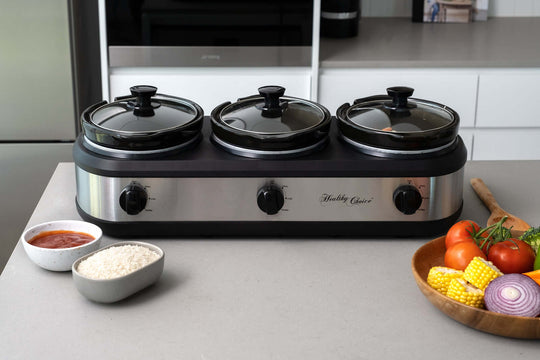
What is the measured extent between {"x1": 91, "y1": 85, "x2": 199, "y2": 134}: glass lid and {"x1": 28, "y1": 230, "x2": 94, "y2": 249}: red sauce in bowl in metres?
0.19

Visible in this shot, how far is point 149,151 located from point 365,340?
0.51 m

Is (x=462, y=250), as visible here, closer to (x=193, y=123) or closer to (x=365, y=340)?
(x=365, y=340)

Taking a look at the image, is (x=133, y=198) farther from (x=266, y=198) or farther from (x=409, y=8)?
(x=409, y=8)

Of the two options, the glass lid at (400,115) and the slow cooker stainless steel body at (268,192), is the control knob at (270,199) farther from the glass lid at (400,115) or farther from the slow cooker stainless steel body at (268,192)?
the glass lid at (400,115)

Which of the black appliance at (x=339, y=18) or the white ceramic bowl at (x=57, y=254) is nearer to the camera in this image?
the white ceramic bowl at (x=57, y=254)

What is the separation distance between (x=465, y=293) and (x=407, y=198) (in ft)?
0.89

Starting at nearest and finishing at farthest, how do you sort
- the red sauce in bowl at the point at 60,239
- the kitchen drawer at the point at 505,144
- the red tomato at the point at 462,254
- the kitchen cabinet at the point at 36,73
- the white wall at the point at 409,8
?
1. the red tomato at the point at 462,254
2. the red sauce in bowl at the point at 60,239
3. the kitchen cabinet at the point at 36,73
4. the kitchen drawer at the point at 505,144
5. the white wall at the point at 409,8

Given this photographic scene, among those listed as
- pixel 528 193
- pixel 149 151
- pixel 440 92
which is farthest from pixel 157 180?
pixel 440 92

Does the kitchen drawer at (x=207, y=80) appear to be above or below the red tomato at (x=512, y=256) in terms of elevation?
above

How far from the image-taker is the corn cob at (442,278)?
1029 millimetres

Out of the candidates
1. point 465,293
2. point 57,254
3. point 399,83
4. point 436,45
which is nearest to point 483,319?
point 465,293

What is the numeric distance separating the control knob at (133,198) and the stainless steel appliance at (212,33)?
1.47 metres

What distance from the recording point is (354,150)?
1273mm

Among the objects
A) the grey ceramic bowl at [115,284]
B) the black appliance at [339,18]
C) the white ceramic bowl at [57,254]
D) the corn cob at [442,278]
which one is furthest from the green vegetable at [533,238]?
the black appliance at [339,18]
